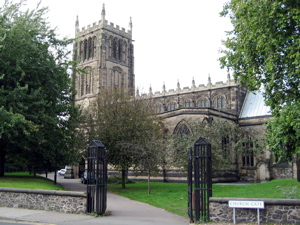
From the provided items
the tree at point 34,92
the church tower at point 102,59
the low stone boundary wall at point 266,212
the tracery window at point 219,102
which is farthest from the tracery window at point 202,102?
the low stone boundary wall at point 266,212

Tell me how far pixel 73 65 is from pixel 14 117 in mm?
8676

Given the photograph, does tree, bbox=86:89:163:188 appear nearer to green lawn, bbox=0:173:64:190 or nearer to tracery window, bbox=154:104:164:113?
green lawn, bbox=0:173:64:190

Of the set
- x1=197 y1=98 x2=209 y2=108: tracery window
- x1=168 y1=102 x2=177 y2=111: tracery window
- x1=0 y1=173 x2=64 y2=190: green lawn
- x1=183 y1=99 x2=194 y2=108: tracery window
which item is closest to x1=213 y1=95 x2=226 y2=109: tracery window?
x1=197 y1=98 x2=209 y2=108: tracery window

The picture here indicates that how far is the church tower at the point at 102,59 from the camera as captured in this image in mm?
53938

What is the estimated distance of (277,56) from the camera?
1608 cm

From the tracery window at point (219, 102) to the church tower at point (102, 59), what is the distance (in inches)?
570

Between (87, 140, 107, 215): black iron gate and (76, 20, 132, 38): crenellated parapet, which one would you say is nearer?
(87, 140, 107, 215): black iron gate

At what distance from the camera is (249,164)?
38.4 meters

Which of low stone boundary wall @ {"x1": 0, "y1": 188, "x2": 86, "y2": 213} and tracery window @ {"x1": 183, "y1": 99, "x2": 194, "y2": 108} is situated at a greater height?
tracery window @ {"x1": 183, "y1": 99, "x2": 194, "y2": 108}

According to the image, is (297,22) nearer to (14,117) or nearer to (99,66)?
(14,117)

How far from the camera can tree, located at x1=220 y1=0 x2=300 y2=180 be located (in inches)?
604

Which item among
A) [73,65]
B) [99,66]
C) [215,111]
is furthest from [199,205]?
[99,66]

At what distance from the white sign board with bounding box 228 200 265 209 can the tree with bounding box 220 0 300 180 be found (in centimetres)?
494

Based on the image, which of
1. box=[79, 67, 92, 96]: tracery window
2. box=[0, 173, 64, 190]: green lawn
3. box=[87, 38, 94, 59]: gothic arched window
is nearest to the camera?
box=[0, 173, 64, 190]: green lawn
